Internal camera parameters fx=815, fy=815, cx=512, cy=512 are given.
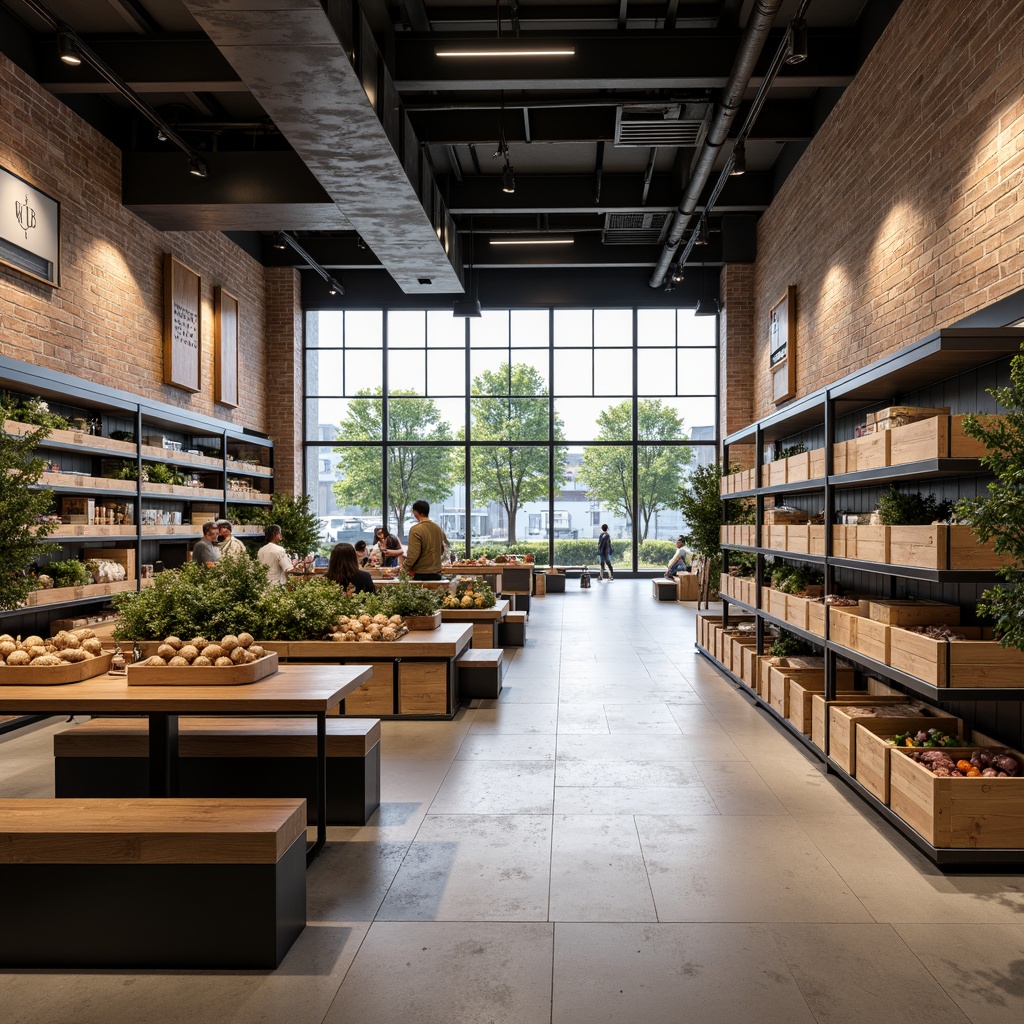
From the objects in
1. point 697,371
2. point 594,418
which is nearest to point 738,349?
point 697,371

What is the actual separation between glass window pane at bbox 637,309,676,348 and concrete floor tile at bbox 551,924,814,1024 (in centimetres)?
1517

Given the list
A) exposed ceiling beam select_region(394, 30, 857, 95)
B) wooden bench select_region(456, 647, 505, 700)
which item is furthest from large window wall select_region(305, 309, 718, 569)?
wooden bench select_region(456, 647, 505, 700)

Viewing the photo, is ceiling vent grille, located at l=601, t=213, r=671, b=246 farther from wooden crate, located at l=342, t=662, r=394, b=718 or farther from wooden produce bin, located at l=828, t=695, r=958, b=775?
wooden produce bin, located at l=828, t=695, r=958, b=775

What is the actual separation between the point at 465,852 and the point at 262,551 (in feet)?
17.8

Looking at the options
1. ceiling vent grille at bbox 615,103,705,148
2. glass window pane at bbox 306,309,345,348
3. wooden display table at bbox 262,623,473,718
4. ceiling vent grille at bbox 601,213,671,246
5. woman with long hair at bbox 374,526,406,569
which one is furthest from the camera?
glass window pane at bbox 306,309,345,348

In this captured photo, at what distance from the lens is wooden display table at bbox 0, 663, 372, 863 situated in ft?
10.5

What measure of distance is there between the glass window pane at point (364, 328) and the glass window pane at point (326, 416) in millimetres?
1217

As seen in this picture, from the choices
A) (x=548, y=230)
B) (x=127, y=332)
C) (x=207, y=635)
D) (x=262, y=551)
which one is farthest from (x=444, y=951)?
(x=548, y=230)

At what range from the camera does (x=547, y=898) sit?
10.5ft

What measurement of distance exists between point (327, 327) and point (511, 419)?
14.0 ft

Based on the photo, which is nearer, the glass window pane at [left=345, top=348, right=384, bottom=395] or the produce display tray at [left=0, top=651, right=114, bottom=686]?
the produce display tray at [left=0, top=651, right=114, bottom=686]

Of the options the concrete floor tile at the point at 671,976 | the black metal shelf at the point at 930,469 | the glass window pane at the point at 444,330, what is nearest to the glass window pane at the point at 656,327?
the glass window pane at the point at 444,330

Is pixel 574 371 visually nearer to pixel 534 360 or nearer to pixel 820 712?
pixel 534 360

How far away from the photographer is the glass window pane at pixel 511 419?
57.4ft
